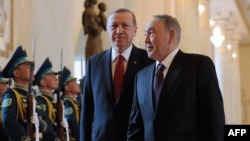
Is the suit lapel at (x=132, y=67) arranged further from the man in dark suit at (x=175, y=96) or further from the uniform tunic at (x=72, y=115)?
the uniform tunic at (x=72, y=115)

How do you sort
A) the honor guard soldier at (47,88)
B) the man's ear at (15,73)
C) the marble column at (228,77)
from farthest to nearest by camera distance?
the marble column at (228,77) → the honor guard soldier at (47,88) → the man's ear at (15,73)

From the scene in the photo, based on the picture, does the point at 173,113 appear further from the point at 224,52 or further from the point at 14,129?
the point at 224,52

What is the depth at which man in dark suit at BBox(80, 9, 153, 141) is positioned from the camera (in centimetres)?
379

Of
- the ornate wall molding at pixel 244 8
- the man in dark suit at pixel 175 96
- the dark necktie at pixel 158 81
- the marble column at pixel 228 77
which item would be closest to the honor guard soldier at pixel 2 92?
the man in dark suit at pixel 175 96

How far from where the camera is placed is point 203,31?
1290 cm

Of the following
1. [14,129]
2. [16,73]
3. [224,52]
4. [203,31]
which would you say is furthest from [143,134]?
[224,52]

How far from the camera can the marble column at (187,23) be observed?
10312 mm

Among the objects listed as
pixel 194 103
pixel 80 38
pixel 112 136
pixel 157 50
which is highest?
pixel 80 38

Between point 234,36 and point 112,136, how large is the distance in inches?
705

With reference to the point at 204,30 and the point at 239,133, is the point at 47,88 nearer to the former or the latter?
the point at 239,133

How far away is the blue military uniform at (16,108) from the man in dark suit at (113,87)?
0.64 meters

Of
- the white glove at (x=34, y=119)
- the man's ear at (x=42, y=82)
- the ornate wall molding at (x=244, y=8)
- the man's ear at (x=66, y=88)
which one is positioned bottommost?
the white glove at (x=34, y=119)

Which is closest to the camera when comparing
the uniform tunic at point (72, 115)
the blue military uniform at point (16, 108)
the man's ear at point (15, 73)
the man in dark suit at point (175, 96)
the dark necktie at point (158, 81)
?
the man in dark suit at point (175, 96)

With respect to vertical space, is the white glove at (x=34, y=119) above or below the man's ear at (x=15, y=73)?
below
